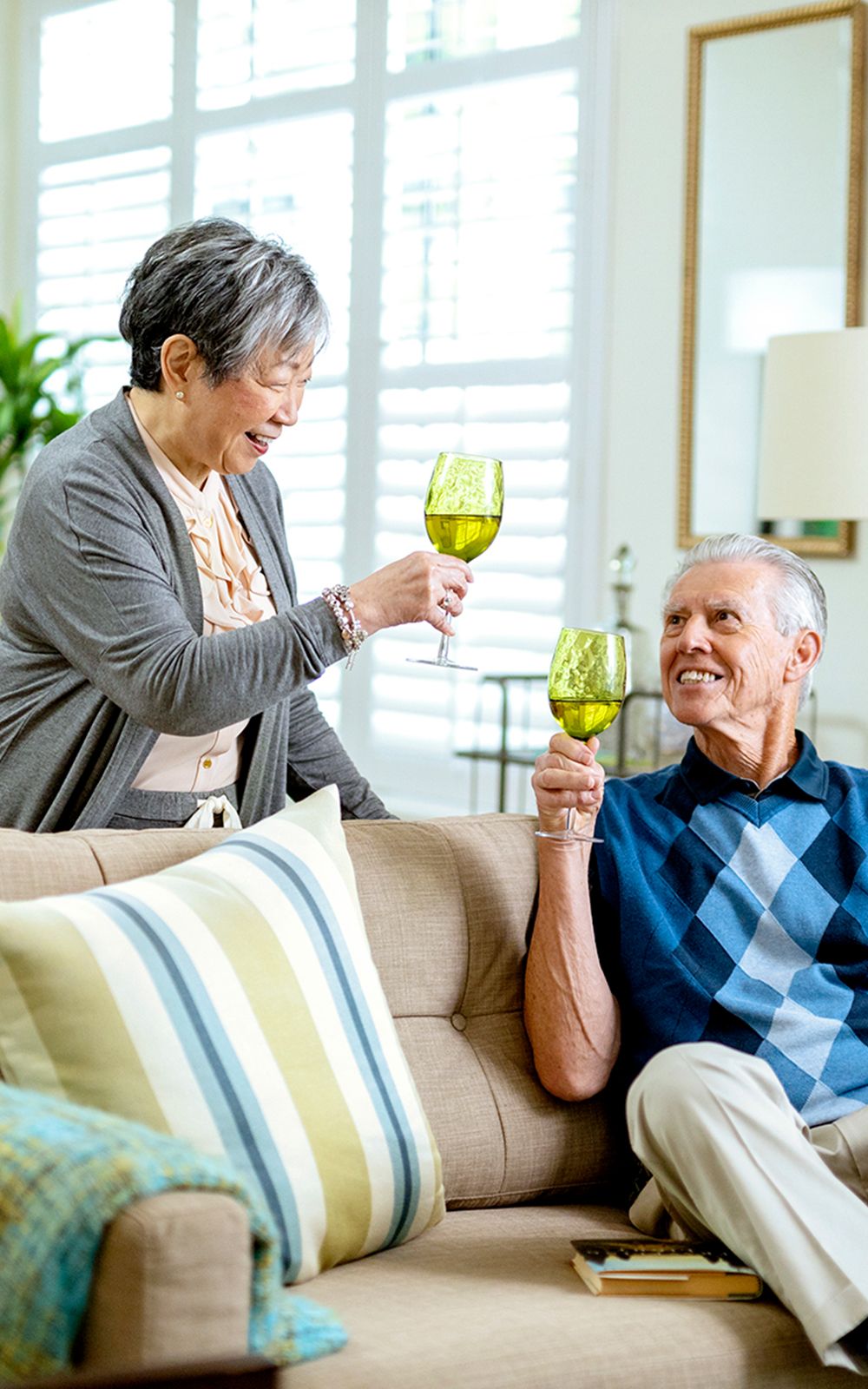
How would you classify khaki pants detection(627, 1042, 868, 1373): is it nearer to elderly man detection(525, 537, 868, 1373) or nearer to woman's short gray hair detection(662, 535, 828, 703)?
elderly man detection(525, 537, 868, 1373)

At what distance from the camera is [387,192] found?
4891 mm

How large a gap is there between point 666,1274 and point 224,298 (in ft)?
3.95

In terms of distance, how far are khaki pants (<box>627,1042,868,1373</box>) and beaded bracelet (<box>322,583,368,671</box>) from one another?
0.59 meters

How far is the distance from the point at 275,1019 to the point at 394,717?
3.29 metres

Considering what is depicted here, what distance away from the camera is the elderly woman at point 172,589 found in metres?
1.94

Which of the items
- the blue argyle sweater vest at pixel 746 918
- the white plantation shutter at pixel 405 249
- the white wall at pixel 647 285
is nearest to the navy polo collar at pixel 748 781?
the blue argyle sweater vest at pixel 746 918

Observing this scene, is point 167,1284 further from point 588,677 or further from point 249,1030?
point 588,677

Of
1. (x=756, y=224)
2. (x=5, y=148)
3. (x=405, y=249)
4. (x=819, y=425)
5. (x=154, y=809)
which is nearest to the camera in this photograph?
(x=154, y=809)

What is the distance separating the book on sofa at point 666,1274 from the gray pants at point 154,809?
0.76 m

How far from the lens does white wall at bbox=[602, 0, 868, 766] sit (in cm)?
423

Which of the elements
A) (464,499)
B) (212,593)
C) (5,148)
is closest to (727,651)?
(464,499)

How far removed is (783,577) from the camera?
2.22 m

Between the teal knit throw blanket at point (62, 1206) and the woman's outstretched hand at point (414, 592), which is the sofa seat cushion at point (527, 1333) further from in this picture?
the woman's outstretched hand at point (414, 592)

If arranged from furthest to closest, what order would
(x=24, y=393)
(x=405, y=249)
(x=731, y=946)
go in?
(x=24, y=393)
(x=405, y=249)
(x=731, y=946)
